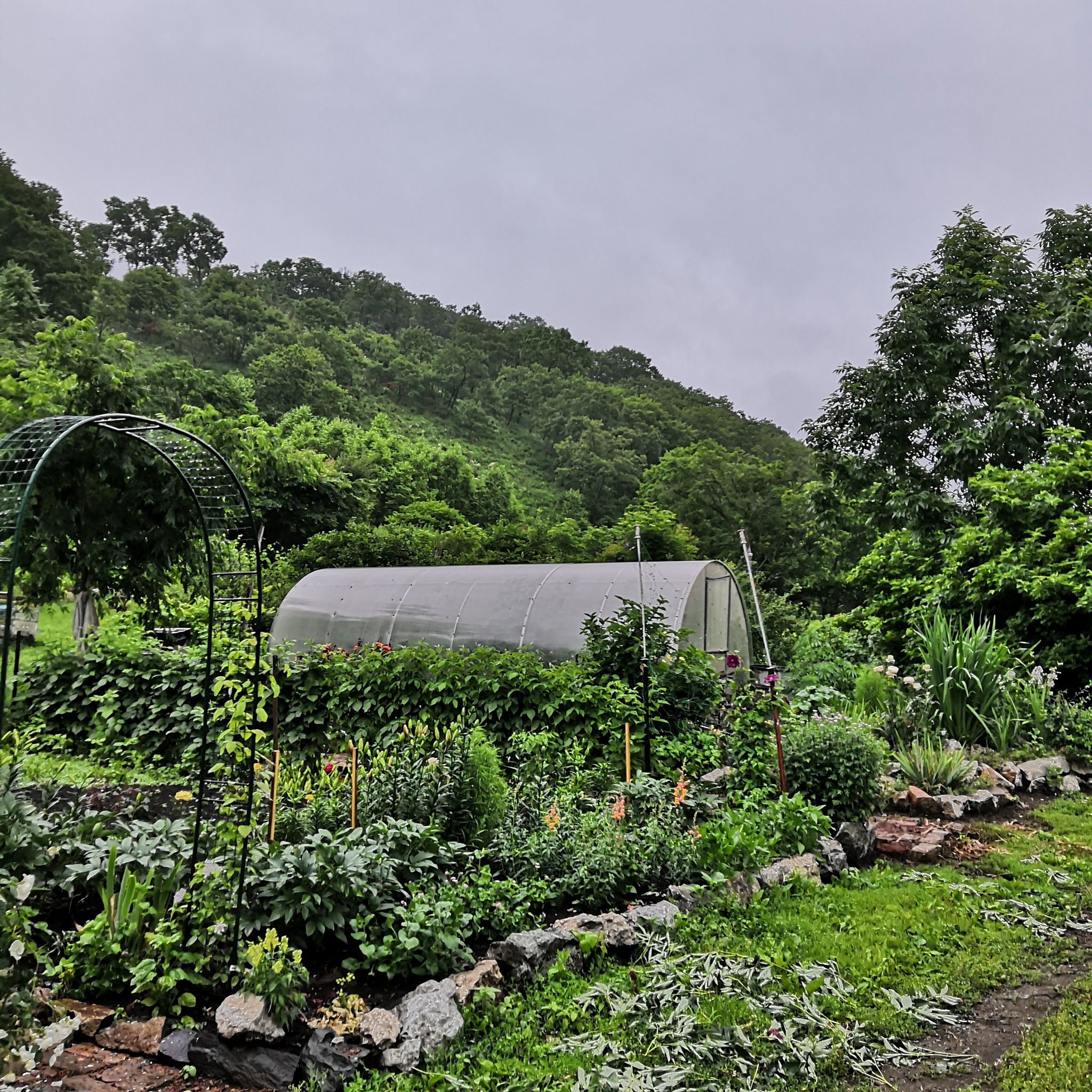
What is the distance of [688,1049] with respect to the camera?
8.32ft

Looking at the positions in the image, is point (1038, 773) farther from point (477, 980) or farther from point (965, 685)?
point (477, 980)

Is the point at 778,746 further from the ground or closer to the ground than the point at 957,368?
closer to the ground

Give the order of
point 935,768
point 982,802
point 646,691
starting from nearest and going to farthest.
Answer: point 646,691 < point 982,802 < point 935,768

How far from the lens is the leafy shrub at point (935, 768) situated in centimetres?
646

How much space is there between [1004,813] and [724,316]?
57.7m

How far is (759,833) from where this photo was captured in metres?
4.32

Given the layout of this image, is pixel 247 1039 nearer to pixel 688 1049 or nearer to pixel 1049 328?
pixel 688 1049

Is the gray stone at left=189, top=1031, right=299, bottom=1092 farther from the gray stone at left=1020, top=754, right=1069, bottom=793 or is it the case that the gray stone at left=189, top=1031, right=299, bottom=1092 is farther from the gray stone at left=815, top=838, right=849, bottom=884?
the gray stone at left=1020, top=754, right=1069, bottom=793

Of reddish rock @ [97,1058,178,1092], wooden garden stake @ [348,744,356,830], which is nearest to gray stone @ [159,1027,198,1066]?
reddish rock @ [97,1058,178,1092]

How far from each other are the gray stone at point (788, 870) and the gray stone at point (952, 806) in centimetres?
218

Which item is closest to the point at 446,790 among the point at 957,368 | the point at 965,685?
the point at 965,685

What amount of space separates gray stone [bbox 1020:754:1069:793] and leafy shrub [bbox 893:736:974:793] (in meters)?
0.65

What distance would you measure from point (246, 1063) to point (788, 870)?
2856 mm

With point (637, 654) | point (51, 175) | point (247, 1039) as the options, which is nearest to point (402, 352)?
point (51, 175)
